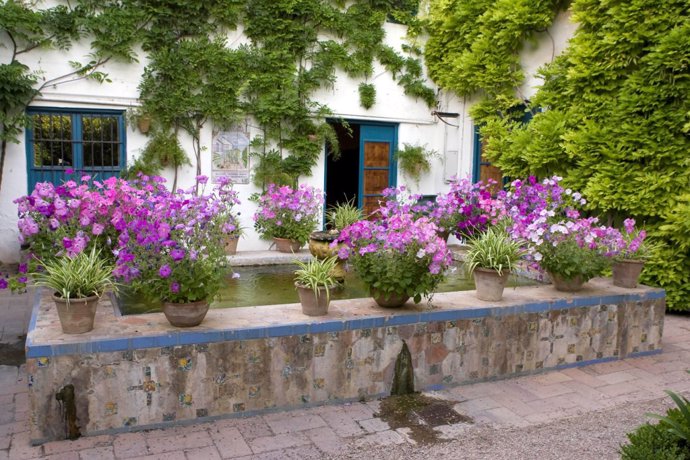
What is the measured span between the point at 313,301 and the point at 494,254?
1.55m

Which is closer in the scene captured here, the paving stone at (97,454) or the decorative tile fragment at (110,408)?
the paving stone at (97,454)

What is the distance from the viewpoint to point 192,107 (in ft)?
26.7

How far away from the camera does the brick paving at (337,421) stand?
326 centimetres

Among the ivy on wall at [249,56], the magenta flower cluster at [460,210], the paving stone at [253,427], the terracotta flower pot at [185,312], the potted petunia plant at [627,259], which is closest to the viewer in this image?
the paving stone at [253,427]

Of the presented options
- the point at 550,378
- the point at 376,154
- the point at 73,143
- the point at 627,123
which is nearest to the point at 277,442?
the point at 550,378

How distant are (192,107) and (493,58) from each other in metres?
4.38

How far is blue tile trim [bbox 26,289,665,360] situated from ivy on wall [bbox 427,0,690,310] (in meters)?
2.13

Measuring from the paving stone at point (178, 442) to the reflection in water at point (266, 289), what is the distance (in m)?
1.26

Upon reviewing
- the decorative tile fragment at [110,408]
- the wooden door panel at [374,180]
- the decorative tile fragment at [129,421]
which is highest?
the wooden door panel at [374,180]

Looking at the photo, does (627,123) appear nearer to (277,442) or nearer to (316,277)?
(316,277)

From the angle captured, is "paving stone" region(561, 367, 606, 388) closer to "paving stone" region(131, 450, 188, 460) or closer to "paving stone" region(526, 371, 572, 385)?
"paving stone" region(526, 371, 572, 385)

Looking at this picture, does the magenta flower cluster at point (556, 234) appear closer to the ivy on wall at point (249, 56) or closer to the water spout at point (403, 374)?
the water spout at point (403, 374)

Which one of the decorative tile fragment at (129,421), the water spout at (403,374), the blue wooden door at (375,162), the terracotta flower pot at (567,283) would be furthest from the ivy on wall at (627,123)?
the decorative tile fragment at (129,421)

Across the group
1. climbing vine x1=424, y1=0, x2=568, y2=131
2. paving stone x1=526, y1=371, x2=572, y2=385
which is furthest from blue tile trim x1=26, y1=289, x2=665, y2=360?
climbing vine x1=424, y1=0, x2=568, y2=131
